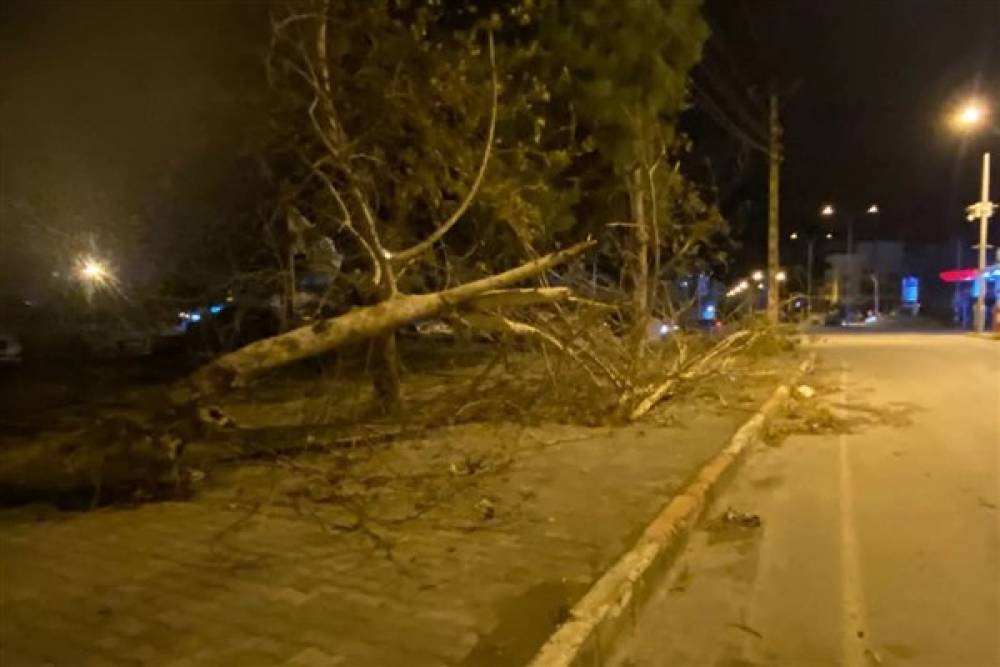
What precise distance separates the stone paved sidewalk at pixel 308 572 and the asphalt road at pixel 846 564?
21.9 inches

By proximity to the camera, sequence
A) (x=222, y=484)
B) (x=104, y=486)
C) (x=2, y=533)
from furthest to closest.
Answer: (x=222, y=484) < (x=104, y=486) < (x=2, y=533)

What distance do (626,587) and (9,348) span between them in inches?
745

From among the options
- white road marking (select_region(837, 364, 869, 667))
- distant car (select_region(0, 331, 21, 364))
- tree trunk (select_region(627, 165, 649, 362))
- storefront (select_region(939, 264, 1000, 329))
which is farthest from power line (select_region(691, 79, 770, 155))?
storefront (select_region(939, 264, 1000, 329))

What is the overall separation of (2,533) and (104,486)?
760mm

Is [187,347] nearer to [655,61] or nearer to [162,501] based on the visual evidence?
[655,61]

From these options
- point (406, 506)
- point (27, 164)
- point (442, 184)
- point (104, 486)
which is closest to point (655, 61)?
point (442, 184)

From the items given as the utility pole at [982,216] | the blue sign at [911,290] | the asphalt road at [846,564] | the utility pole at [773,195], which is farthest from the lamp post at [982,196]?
the blue sign at [911,290]

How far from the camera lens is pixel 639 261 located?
1335cm

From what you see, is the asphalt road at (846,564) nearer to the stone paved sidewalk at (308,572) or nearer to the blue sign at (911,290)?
the stone paved sidewalk at (308,572)

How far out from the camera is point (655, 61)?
1374cm

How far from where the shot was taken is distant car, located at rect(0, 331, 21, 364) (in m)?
18.8

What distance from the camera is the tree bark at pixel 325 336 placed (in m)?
6.93

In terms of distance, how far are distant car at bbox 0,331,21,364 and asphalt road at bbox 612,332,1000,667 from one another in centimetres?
1537

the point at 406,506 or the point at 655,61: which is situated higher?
the point at 655,61
